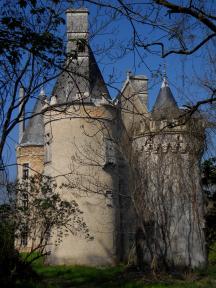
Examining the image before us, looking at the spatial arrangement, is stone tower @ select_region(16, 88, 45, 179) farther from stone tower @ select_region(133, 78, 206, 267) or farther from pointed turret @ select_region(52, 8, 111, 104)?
stone tower @ select_region(133, 78, 206, 267)

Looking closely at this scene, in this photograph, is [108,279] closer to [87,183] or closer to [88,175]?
[87,183]

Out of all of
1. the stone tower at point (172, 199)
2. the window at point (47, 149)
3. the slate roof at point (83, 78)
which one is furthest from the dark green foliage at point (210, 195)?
the window at point (47, 149)

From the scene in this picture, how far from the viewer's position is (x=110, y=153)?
2409 centimetres

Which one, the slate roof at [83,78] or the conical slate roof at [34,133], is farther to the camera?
the conical slate roof at [34,133]

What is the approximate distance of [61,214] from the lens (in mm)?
17734

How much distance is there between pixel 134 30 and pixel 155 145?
1668 cm

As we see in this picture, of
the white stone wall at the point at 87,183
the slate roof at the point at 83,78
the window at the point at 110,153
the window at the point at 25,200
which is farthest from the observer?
the window at the point at 110,153

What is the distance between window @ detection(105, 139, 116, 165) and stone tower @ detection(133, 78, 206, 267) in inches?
56.3

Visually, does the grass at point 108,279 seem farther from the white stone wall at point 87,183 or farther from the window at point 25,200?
the window at point 25,200

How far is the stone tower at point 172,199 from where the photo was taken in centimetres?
2223

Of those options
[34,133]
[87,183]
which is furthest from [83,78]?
[34,133]

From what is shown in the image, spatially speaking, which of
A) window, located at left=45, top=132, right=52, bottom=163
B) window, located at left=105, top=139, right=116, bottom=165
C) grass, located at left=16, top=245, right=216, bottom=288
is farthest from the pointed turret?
grass, located at left=16, top=245, right=216, bottom=288

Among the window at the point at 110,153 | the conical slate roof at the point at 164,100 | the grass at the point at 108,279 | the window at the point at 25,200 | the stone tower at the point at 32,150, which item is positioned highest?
the conical slate roof at the point at 164,100

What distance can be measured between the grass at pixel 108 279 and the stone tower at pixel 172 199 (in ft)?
4.67
